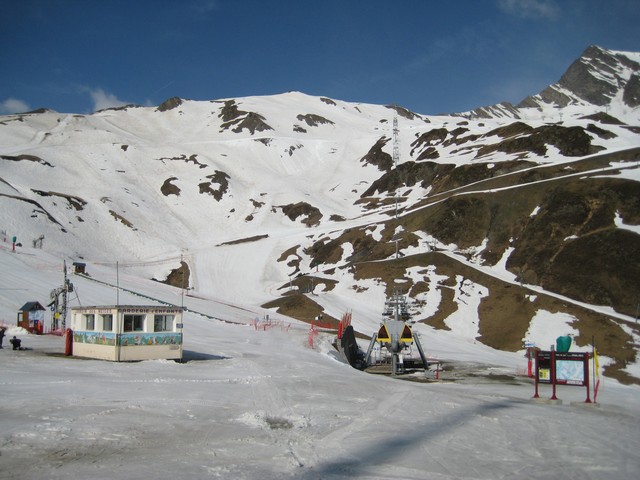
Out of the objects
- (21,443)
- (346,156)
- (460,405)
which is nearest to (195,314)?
(460,405)

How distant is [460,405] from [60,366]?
1697cm

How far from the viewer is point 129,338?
2702 cm

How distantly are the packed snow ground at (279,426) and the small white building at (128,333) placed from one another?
112 cm

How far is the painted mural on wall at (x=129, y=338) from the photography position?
26859 mm

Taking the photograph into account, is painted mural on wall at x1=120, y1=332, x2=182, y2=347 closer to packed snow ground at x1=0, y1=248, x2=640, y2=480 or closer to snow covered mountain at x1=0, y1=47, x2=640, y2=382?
packed snow ground at x1=0, y1=248, x2=640, y2=480

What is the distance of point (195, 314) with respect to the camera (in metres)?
53.7

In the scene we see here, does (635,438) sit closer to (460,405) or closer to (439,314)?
(460,405)

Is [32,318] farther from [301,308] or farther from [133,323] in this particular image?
[301,308]

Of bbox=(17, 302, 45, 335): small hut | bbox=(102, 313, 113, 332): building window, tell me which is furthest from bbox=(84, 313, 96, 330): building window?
bbox=(17, 302, 45, 335): small hut

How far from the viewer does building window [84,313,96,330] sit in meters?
28.1

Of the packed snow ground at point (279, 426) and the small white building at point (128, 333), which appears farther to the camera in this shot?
the small white building at point (128, 333)

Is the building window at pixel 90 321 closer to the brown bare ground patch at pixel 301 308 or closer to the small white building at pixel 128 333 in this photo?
the small white building at pixel 128 333

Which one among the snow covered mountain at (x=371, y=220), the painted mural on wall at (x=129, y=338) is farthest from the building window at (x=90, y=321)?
the snow covered mountain at (x=371, y=220)

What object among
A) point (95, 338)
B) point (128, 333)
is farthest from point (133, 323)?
point (95, 338)
